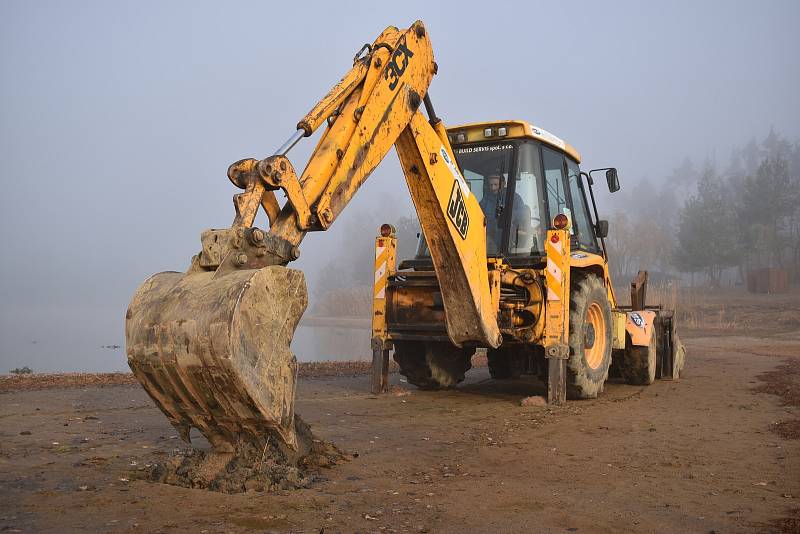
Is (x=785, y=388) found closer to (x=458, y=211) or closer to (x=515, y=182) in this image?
(x=515, y=182)

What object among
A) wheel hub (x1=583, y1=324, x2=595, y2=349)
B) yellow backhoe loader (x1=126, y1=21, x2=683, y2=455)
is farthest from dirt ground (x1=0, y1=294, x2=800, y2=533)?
wheel hub (x1=583, y1=324, x2=595, y2=349)

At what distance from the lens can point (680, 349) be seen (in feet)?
36.7

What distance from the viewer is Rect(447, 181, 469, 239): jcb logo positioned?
22.2 feet

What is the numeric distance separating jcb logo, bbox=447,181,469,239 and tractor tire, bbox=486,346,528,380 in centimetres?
242

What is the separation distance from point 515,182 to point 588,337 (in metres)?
1.96

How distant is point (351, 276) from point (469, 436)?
244ft

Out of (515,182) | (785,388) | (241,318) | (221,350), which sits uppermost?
(515,182)

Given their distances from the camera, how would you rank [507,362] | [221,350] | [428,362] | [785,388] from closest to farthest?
[221,350] → [428,362] → [785,388] → [507,362]

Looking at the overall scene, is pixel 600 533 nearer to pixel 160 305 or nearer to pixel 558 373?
pixel 160 305

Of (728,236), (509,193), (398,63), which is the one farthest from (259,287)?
(728,236)

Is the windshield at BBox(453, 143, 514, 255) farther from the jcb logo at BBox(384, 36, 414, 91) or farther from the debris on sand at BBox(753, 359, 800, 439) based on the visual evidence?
the debris on sand at BBox(753, 359, 800, 439)

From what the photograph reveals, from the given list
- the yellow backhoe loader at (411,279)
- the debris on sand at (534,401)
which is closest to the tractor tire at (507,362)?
the yellow backhoe loader at (411,279)

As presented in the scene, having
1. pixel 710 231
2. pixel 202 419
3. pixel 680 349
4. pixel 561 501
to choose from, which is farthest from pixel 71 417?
pixel 710 231

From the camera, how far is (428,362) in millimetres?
8781
